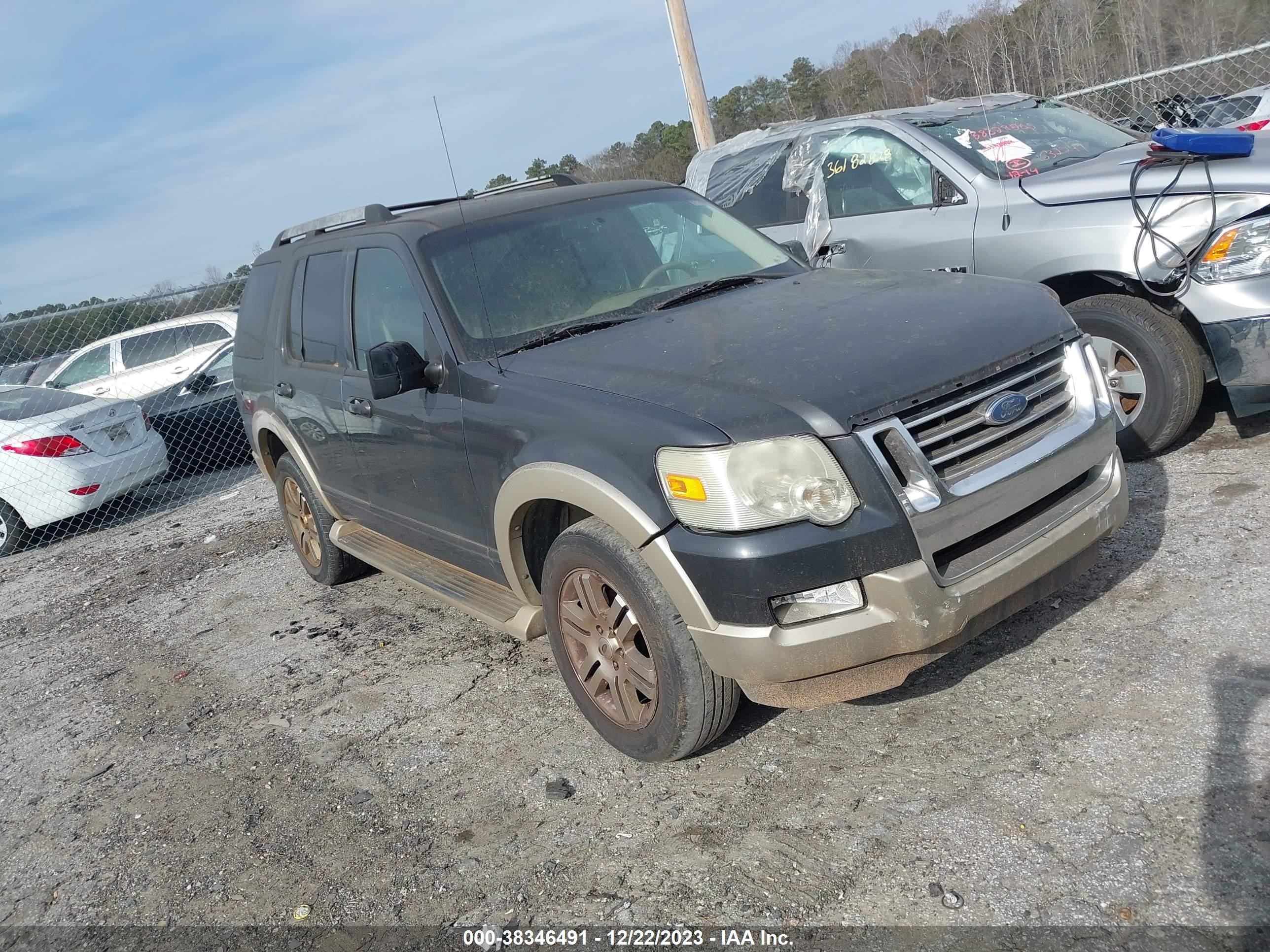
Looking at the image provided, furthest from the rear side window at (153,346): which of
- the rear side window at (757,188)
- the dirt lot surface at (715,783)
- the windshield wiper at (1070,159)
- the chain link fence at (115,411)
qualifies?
the windshield wiper at (1070,159)

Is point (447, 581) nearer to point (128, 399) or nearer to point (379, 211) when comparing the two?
point (379, 211)

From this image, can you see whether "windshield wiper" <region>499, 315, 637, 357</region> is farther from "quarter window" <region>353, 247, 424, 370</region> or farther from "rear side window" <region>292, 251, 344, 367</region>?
"rear side window" <region>292, 251, 344, 367</region>

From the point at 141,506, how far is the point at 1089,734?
9.01 metres

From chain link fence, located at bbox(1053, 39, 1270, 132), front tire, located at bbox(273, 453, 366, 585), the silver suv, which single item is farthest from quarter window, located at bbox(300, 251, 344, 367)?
chain link fence, located at bbox(1053, 39, 1270, 132)

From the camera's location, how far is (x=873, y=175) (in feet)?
20.4

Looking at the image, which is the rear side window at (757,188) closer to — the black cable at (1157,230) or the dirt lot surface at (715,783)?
the black cable at (1157,230)

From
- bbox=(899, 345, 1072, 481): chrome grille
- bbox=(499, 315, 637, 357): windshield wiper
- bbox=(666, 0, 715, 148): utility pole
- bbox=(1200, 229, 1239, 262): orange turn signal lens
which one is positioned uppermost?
bbox=(666, 0, 715, 148): utility pole

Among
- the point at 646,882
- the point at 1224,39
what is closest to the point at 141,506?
the point at 646,882

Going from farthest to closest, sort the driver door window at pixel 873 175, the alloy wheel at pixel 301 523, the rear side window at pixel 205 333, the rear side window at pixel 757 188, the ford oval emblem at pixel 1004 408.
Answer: the rear side window at pixel 205 333 < the rear side window at pixel 757 188 < the driver door window at pixel 873 175 < the alloy wheel at pixel 301 523 < the ford oval emblem at pixel 1004 408

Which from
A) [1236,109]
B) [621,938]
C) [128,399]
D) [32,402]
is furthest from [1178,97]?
[32,402]

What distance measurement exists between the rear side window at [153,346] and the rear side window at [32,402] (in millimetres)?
1765

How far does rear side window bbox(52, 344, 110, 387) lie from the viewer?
11.4 meters

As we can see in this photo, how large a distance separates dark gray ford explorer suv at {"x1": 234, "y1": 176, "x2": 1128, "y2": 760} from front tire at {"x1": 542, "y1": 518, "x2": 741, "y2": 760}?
10 millimetres

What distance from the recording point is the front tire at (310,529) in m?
5.49
